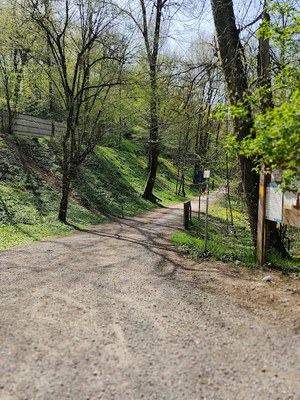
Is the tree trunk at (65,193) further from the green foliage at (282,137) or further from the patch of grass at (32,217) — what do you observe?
the green foliage at (282,137)

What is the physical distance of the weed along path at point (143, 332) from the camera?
109 inches

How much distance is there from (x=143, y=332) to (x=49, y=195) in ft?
35.8

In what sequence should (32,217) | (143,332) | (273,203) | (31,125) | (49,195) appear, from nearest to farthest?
(143,332)
(273,203)
(32,217)
(49,195)
(31,125)

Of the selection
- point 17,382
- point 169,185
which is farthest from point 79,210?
point 169,185

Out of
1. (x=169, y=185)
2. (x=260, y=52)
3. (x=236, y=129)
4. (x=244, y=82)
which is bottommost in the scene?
(x=169, y=185)

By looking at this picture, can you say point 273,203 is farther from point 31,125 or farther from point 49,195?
point 31,125

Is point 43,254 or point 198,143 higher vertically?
point 198,143

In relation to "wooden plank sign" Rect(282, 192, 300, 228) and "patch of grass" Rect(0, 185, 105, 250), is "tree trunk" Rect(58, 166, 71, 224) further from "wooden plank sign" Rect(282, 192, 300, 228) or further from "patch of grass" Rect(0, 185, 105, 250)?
"wooden plank sign" Rect(282, 192, 300, 228)

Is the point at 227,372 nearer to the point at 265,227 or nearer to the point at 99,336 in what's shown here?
the point at 99,336

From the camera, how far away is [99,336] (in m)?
3.58

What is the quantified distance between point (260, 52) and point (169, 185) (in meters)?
22.9

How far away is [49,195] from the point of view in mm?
13719

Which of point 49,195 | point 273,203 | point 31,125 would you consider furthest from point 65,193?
point 31,125

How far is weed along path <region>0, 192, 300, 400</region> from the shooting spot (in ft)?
9.09
